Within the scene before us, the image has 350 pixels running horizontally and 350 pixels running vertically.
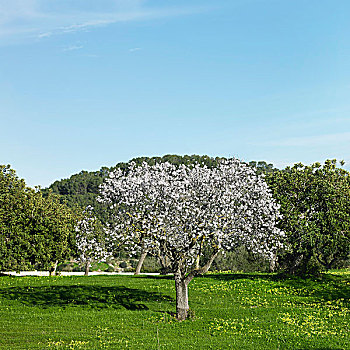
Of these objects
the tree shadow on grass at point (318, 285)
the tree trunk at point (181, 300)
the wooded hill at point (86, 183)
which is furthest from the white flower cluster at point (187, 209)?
the wooded hill at point (86, 183)

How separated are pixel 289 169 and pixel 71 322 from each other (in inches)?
1274

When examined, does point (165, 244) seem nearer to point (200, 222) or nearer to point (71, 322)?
point (200, 222)

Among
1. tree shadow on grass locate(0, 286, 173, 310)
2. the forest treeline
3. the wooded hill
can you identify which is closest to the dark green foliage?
the forest treeline

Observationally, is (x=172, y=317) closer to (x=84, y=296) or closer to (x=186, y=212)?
(x=186, y=212)

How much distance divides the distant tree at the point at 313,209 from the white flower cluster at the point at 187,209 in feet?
40.8

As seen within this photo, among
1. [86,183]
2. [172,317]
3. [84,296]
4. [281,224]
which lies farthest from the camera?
[86,183]

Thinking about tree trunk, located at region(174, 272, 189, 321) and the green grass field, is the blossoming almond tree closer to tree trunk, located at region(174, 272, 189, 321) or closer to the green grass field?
tree trunk, located at region(174, 272, 189, 321)

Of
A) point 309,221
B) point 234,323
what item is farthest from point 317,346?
point 309,221

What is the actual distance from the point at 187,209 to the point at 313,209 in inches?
859

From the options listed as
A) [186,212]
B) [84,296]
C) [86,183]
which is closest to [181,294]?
[186,212]

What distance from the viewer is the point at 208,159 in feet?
447

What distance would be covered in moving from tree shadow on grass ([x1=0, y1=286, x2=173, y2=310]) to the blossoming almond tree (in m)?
5.29

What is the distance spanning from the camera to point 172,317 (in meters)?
26.1

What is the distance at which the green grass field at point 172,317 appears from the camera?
20844mm
